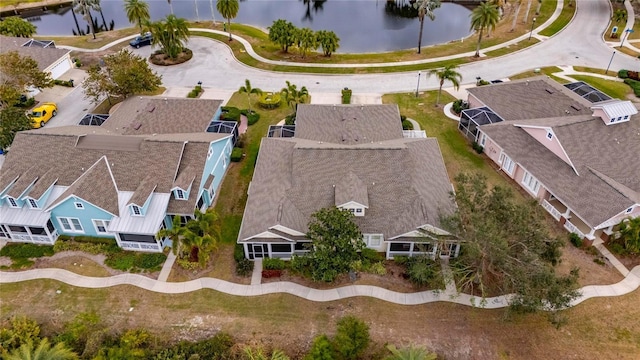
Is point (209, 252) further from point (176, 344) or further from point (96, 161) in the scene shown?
point (96, 161)

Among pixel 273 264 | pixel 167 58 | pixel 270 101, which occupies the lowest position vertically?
pixel 273 264

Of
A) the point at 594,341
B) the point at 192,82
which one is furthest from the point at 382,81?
the point at 594,341

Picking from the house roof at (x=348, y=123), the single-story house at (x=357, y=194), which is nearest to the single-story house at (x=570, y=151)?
the single-story house at (x=357, y=194)

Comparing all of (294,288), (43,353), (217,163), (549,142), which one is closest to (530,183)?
(549,142)

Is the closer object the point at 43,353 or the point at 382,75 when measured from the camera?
the point at 43,353

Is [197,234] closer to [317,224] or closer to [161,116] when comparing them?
[317,224]

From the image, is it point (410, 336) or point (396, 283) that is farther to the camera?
point (396, 283)
